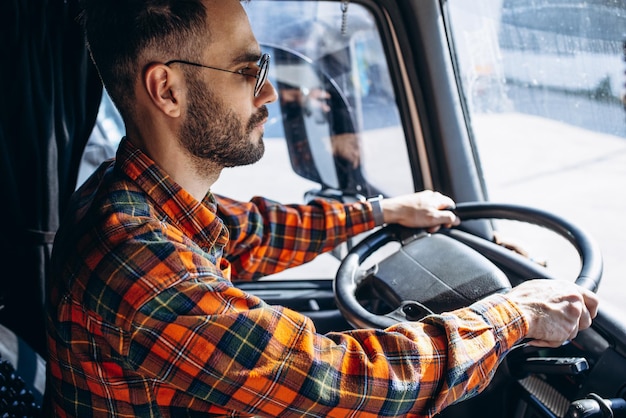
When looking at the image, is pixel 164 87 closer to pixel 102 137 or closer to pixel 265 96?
pixel 265 96

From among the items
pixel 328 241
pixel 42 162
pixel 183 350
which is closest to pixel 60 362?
pixel 183 350

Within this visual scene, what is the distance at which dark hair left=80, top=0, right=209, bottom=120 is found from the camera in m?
1.47

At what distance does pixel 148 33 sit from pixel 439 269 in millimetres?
893

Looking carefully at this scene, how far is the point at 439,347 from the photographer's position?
1.27 m

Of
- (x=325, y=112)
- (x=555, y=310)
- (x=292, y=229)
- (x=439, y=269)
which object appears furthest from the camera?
(x=325, y=112)

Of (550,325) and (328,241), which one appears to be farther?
(328,241)

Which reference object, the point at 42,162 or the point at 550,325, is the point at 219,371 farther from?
the point at 42,162

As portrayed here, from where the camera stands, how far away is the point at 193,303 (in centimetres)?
118

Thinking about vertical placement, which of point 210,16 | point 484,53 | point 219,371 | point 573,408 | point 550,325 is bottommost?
point 573,408

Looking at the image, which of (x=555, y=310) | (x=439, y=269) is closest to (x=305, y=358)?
(x=555, y=310)

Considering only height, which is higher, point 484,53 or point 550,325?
point 484,53

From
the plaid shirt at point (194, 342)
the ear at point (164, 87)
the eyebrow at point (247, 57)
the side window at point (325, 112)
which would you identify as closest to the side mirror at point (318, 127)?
the side window at point (325, 112)

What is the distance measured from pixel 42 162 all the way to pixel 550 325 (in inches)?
55.5

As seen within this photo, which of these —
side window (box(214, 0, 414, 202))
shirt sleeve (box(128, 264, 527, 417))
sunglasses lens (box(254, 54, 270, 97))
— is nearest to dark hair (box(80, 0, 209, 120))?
sunglasses lens (box(254, 54, 270, 97))
